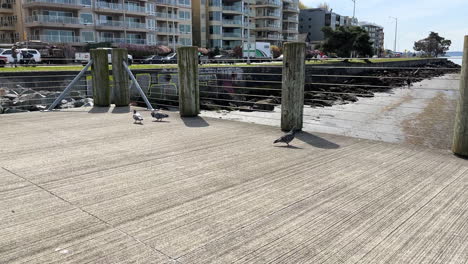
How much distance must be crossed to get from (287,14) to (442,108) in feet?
265

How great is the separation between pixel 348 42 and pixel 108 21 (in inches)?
1552

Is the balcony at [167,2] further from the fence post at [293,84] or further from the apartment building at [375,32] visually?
the apartment building at [375,32]

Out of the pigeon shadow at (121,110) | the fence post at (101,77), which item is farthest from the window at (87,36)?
the pigeon shadow at (121,110)

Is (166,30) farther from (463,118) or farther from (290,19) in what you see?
(463,118)

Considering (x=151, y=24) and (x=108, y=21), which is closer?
(x=108, y=21)

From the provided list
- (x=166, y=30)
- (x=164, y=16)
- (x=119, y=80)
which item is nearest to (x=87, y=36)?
(x=166, y=30)

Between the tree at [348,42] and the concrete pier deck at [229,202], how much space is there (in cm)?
6685

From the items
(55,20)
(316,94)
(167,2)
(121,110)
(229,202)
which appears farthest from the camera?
(167,2)

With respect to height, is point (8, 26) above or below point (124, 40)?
above

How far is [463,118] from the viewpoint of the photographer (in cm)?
574

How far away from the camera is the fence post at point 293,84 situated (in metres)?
7.38

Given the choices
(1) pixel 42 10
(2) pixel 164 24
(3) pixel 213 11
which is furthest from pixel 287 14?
(1) pixel 42 10

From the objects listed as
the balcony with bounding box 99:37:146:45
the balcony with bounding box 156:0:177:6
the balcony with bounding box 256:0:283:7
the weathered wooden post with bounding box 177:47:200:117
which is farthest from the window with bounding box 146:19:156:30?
the weathered wooden post with bounding box 177:47:200:117

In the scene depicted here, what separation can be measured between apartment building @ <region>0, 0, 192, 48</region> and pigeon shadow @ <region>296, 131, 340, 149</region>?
165ft
